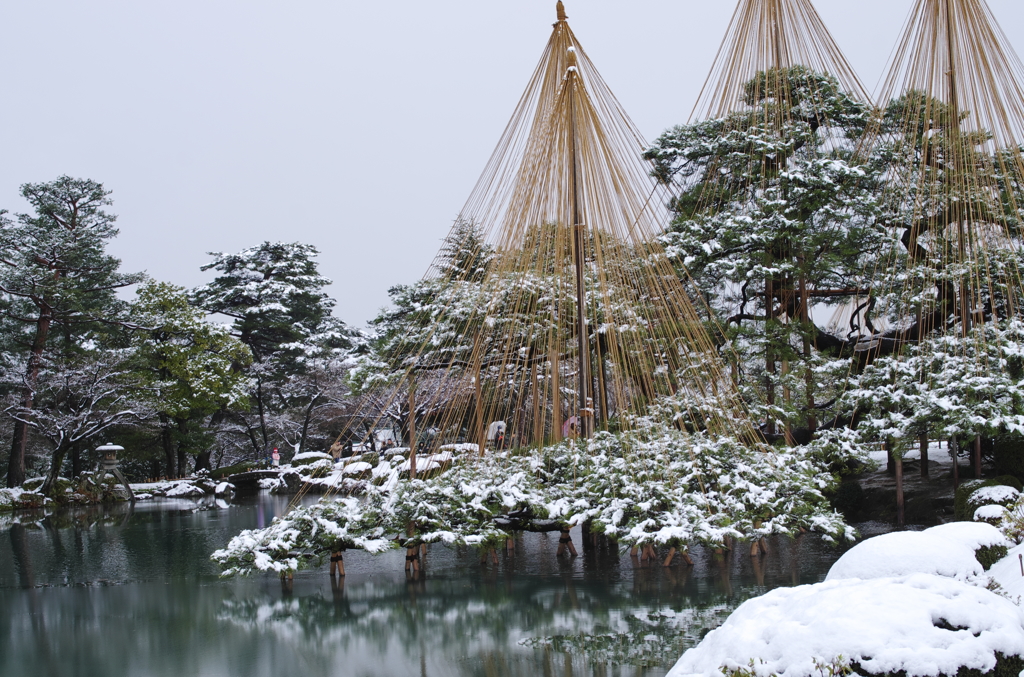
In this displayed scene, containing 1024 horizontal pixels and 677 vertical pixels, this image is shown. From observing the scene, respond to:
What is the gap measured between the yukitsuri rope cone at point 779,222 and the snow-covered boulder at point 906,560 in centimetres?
410

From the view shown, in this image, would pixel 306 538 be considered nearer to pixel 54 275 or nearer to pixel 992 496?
pixel 992 496

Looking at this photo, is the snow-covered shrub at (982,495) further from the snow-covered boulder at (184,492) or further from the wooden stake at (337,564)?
the snow-covered boulder at (184,492)

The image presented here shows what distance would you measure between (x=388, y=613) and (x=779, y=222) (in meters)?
5.48

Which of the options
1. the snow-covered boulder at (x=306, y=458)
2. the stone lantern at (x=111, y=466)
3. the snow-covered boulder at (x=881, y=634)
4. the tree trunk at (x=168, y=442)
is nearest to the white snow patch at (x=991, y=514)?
the snow-covered boulder at (x=881, y=634)

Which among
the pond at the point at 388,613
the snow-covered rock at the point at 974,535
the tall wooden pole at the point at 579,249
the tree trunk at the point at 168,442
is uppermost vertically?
the tall wooden pole at the point at 579,249

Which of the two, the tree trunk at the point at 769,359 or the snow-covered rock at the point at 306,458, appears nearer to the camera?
the tree trunk at the point at 769,359

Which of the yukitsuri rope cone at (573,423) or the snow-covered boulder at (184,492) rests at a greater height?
the yukitsuri rope cone at (573,423)

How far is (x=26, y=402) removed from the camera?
1375cm

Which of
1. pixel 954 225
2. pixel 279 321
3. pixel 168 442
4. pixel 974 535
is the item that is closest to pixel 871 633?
pixel 974 535

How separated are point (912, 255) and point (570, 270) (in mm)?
2422

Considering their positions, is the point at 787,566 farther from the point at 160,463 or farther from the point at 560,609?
the point at 160,463

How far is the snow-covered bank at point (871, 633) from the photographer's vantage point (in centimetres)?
196

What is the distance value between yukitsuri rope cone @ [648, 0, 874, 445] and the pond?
1999 millimetres

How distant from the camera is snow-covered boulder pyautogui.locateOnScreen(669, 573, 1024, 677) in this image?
196 cm
